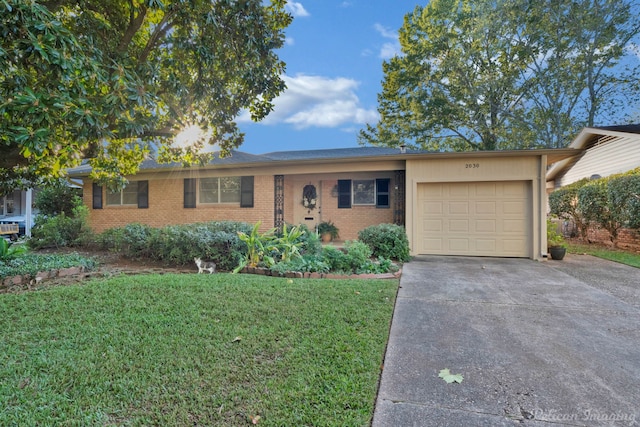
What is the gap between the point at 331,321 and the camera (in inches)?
125

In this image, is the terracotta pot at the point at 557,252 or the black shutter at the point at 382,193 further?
the black shutter at the point at 382,193

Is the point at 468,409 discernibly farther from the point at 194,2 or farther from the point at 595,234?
the point at 595,234

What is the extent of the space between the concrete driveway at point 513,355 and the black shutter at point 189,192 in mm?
→ 8317

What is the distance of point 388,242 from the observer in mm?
7289

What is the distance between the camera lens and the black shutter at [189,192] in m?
10.6

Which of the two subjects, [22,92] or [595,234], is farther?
[595,234]

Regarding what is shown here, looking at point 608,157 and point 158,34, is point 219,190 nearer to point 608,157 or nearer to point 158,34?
point 158,34

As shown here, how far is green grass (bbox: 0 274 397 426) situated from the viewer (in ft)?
6.15

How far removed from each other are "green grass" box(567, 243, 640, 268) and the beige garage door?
1.97 m

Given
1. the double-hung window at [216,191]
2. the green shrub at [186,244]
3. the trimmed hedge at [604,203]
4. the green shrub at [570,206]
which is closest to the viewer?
the green shrub at [186,244]

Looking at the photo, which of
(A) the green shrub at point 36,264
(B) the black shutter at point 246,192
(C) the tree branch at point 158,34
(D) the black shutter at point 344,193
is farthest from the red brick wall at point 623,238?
(A) the green shrub at point 36,264

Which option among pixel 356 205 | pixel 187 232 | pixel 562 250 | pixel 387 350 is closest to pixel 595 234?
pixel 562 250

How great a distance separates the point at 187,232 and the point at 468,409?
562cm

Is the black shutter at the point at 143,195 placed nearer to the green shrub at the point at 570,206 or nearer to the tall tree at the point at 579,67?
the green shrub at the point at 570,206
